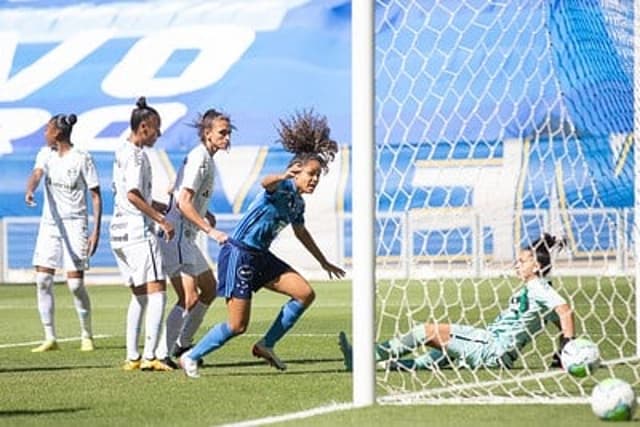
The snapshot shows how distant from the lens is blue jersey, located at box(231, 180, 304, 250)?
1113 centimetres

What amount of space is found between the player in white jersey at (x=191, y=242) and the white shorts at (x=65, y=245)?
1.68 meters

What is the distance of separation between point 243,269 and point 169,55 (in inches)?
971

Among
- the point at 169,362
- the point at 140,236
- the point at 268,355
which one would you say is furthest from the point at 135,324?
the point at 268,355

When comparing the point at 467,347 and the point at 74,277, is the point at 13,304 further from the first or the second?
the point at 467,347

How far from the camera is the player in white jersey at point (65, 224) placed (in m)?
14.1

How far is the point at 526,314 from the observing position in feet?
36.3

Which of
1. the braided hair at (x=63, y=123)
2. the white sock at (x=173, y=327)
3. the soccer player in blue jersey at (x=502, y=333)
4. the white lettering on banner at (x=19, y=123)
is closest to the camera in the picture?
the soccer player in blue jersey at (x=502, y=333)

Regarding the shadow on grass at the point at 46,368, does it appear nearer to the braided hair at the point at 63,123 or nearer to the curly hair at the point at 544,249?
the braided hair at the point at 63,123

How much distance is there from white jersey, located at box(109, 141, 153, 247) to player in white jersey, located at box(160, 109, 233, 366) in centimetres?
23

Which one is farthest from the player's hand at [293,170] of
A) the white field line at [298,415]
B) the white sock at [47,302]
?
the white sock at [47,302]

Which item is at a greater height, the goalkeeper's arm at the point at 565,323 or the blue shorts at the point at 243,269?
the blue shorts at the point at 243,269

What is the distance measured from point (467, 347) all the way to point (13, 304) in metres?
12.3

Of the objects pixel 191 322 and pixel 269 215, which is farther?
pixel 191 322

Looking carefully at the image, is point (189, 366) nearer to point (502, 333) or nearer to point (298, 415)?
point (502, 333)
